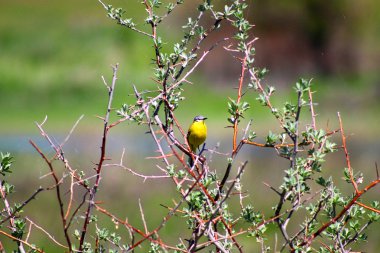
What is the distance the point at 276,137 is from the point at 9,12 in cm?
2344

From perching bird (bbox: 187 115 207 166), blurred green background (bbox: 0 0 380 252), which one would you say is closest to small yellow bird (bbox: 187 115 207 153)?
perching bird (bbox: 187 115 207 166)

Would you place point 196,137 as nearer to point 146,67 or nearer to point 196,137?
point 196,137

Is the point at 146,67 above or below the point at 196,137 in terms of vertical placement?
above

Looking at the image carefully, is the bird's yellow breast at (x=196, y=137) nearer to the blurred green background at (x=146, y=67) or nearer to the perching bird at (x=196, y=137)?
the perching bird at (x=196, y=137)

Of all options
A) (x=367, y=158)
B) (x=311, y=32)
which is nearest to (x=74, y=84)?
(x=311, y=32)

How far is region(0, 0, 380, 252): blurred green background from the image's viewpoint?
21391mm

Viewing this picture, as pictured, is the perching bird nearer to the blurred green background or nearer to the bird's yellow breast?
the bird's yellow breast

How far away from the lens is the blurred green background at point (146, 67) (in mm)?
21391

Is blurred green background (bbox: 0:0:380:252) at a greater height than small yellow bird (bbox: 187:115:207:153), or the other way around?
blurred green background (bbox: 0:0:380:252)

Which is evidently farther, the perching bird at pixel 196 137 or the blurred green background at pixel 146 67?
the blurred green background at pixel 146 67

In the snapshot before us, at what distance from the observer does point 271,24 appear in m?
25.0

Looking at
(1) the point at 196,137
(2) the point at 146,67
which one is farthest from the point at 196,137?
(2) the point at 146,67

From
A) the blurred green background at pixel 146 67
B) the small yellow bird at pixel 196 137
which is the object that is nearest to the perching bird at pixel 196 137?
the small yellow bird at pixel 196 137

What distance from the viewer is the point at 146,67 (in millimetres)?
23812
